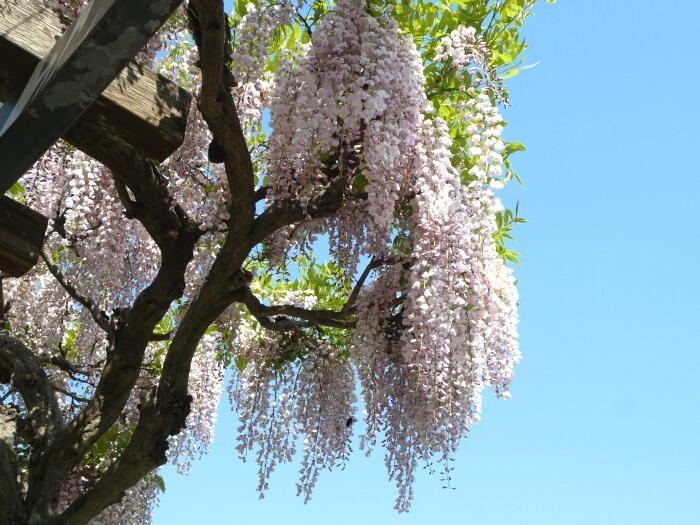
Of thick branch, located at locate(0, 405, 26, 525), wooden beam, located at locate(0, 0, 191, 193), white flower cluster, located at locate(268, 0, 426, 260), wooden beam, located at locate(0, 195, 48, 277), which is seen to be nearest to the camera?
wooden beam, located at locate(0, 0, 191, 193)

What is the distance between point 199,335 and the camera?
14.4 ft

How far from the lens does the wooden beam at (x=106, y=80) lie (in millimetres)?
1738

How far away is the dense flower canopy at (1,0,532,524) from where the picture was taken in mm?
3865

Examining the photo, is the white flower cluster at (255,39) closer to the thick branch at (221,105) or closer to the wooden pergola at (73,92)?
the thick branch at (221,105)

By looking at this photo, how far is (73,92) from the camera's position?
181 cm

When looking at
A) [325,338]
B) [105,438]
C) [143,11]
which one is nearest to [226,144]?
[143,11]

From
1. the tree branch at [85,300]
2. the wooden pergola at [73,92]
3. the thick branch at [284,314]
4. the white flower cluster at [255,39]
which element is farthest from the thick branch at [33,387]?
the wooden pergola at [73,92]

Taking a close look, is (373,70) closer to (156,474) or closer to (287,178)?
(287,178)

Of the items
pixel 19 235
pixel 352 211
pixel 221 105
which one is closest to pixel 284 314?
pixel 352 211

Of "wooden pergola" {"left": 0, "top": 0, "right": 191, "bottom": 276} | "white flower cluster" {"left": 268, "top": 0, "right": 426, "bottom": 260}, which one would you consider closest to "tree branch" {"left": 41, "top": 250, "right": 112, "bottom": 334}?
"white flower cluster" {"left": 268, "top": 0, "right": 426, "bottom": 260}

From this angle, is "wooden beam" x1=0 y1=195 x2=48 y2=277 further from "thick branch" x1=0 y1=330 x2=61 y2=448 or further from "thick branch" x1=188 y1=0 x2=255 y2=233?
"thick branch" x1=0 y1=330 x2=61 y2=448

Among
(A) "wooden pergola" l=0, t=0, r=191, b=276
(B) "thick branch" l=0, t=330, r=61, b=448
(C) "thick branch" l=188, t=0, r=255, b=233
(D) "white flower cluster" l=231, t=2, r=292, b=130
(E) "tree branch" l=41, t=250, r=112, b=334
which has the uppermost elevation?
(D) "white flower cluster" l=231, t=2, r=292, b=130

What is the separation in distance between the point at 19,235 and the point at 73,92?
1016 mm

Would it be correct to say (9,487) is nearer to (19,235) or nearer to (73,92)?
(19,235)
